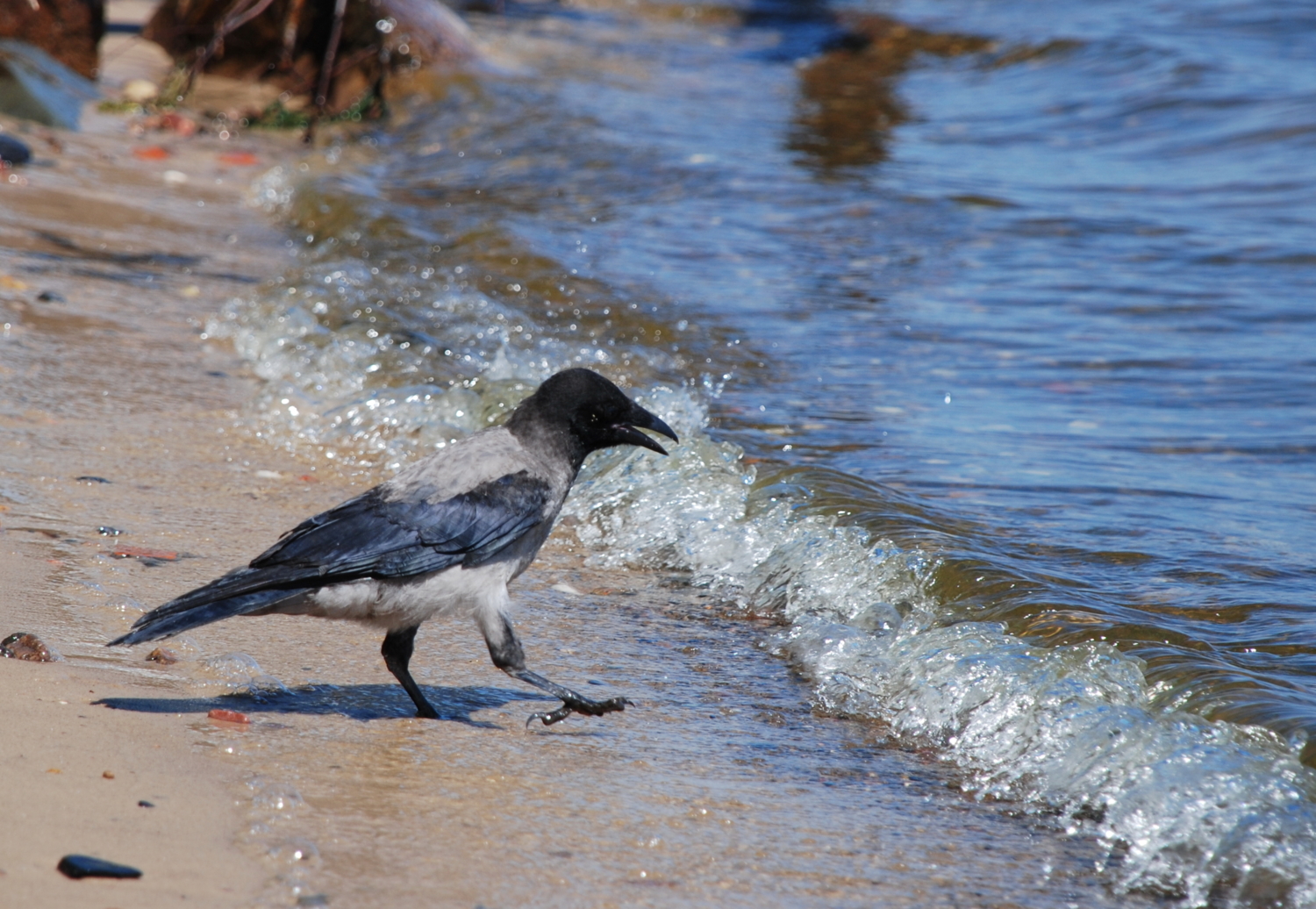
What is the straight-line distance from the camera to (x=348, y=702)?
3.90 m

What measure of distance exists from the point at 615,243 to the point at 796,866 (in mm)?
6801

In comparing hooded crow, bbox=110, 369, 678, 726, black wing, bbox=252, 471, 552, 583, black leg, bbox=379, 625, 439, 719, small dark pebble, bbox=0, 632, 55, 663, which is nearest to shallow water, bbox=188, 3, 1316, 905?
hooded crow, bbox=110, 369, 678, 726

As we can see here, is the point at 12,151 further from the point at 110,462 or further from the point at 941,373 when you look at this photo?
the point at 941,373

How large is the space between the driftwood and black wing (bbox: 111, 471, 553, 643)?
371 inches

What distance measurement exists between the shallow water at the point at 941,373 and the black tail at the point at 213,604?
67.1 inches

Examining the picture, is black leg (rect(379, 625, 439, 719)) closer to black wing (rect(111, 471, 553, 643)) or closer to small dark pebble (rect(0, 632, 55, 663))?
black wing (rect(111, 471, 553, 643))

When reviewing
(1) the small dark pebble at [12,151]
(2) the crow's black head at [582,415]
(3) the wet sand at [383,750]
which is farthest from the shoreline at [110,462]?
(2) the crow's black head at [582,415]

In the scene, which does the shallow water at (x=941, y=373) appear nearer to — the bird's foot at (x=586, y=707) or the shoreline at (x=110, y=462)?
the shoreline at (x=110, y=462)

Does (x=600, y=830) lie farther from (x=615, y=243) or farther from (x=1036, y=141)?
(x=1036, y=141)

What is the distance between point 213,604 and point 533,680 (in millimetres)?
877

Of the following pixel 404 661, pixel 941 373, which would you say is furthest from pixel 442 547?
pixel 941 373

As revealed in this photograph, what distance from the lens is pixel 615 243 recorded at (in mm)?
9461

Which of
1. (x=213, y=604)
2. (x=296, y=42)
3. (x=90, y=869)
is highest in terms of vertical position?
(x=296, y=42)

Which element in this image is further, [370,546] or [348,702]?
[348,702]
